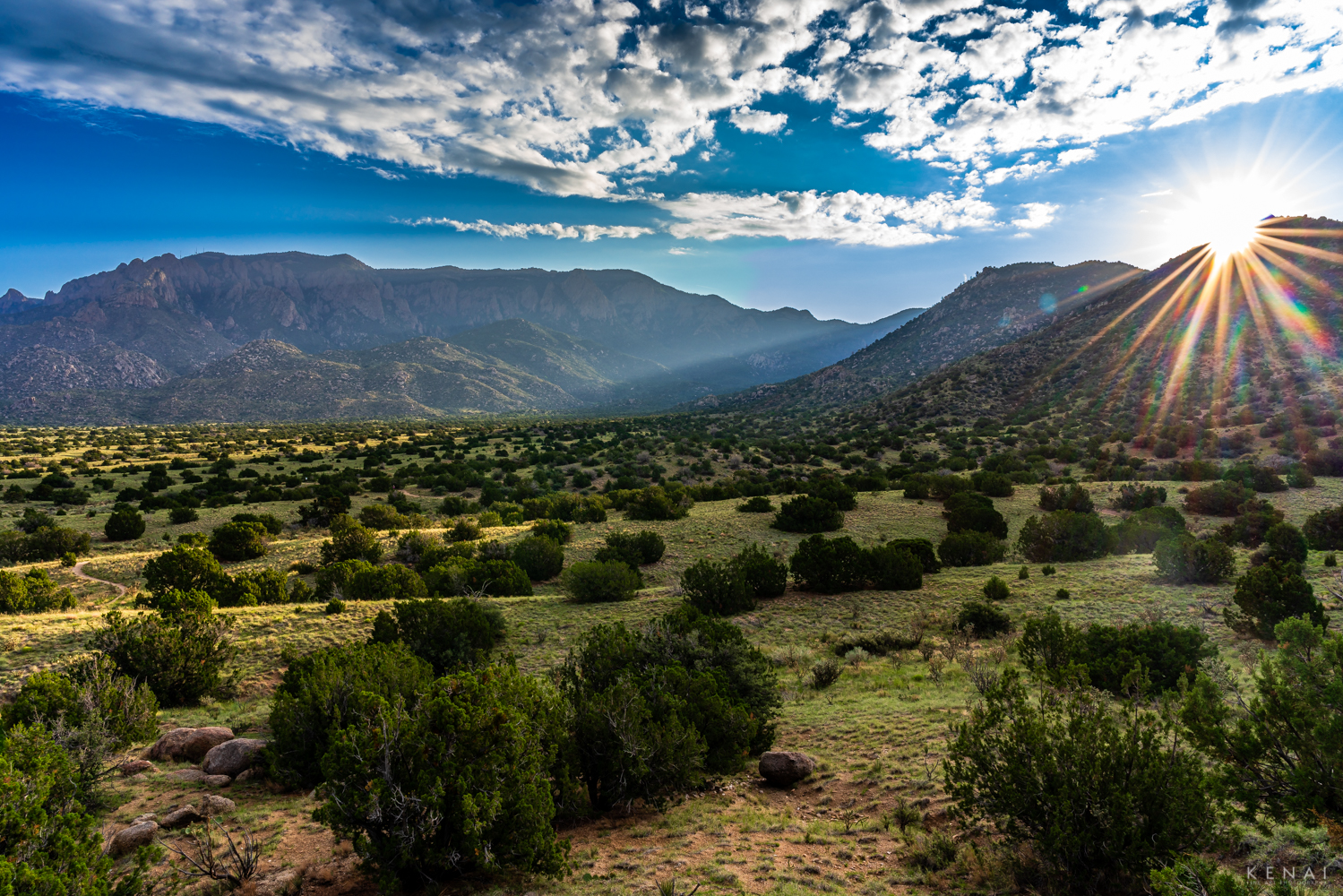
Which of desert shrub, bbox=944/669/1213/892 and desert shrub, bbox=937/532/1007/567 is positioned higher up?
desert shrub, bbox=944/669/1213/892

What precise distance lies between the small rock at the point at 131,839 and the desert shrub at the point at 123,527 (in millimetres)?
26737

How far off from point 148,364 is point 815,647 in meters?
211

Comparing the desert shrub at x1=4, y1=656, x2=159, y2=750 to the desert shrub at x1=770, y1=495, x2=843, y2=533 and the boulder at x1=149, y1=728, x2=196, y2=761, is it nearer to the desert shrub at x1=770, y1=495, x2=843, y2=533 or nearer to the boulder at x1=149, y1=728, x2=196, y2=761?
the boulder at x1=149, y1=728, x2=196, y2=761

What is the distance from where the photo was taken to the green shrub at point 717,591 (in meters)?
17.5

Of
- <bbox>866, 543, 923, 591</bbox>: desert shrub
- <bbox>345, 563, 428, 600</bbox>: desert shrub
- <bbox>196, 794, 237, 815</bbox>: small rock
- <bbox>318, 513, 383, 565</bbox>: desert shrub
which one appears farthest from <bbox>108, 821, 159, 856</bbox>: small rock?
<bbox>866, 543, 923, 591</bbox>: desert shrub

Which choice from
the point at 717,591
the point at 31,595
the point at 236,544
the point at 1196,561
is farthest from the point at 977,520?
the point at 31,595

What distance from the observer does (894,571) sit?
1903cm

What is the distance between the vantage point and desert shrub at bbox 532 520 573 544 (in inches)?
967

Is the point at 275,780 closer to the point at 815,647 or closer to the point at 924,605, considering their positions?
the point at 815,647

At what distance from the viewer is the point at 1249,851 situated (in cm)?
519

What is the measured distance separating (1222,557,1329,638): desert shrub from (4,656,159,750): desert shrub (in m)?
20.3

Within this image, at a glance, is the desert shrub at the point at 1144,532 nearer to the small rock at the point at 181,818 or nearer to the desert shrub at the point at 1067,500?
the desert shrub at the point at 1067,500

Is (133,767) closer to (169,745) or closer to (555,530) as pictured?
(169,745)

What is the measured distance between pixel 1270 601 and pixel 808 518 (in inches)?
609
